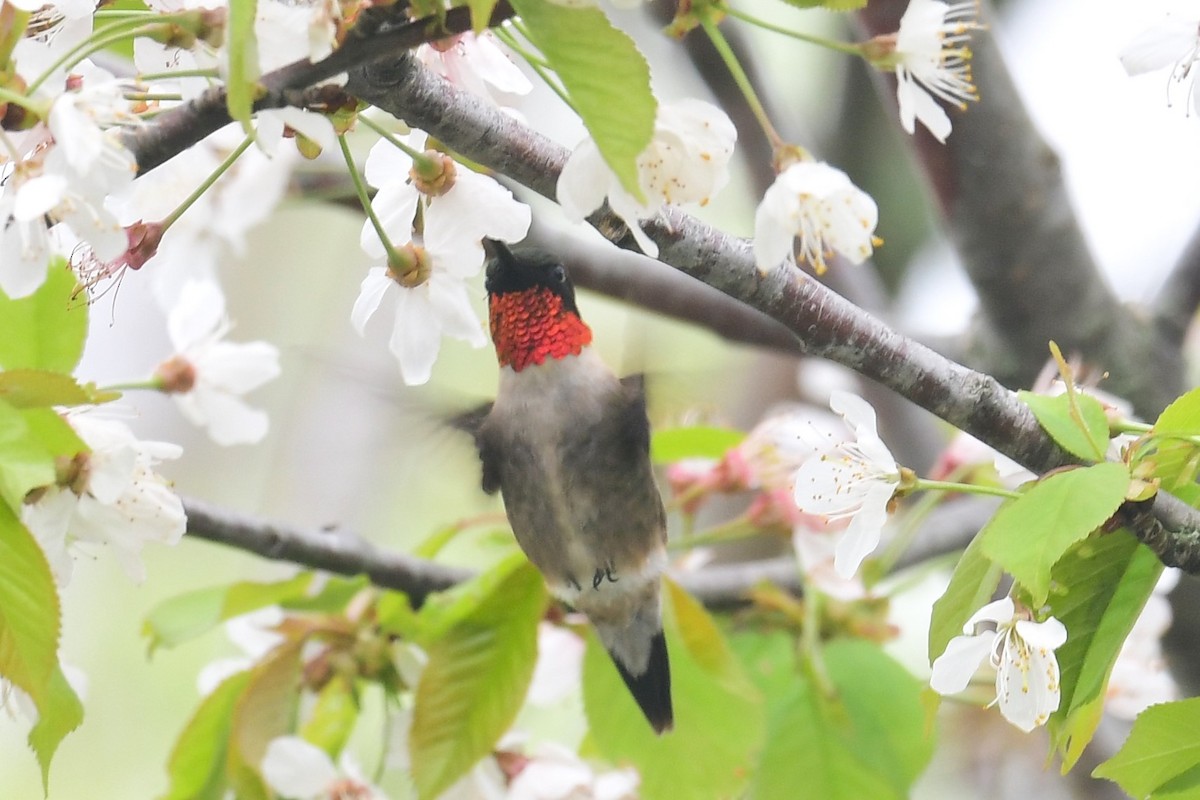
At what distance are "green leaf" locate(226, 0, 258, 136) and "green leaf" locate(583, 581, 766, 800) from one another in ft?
2.23

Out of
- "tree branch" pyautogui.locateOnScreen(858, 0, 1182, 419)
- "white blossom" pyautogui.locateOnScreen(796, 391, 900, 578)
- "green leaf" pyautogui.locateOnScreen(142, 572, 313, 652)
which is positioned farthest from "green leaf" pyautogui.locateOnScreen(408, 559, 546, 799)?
"tree branch" pyautogui.locateOnScreen(858, 0, 1182, 419)

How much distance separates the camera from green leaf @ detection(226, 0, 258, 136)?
0.47m

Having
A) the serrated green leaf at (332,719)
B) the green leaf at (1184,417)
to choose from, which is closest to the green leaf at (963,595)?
the green leaf at (1184,417)

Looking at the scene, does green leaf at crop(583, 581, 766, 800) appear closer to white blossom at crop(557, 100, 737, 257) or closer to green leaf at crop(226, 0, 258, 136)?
white blossom at crop(557, 100, 737, 257)

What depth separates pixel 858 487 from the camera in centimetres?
72

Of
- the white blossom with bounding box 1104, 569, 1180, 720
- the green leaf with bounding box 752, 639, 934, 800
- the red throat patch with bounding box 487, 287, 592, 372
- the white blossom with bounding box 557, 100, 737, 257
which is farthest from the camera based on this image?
the white blossom with bounding box 1104, 569, 1180, 720

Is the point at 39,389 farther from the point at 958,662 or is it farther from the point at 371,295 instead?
the point at 958,662

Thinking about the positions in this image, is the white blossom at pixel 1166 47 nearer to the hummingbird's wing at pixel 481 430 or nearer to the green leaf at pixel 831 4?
the green leaf at pixel 831 4

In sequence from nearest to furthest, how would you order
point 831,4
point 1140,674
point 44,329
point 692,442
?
1. point 831,4
2. point 44,329
3. point 692,442
4. point 1140,674

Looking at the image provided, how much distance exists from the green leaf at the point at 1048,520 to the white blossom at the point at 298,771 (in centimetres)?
67

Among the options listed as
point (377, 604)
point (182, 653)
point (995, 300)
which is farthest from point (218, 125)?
point (182, 653)

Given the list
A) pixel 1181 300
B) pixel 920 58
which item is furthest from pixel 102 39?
pixel 1181 300

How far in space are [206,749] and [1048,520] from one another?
0.85 meters

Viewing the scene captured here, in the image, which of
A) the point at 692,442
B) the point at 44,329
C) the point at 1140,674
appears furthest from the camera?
the point at 1140,674
